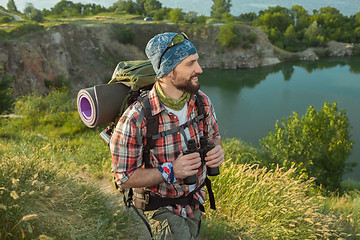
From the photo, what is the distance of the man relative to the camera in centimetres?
189

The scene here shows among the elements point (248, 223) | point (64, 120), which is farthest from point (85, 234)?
point (64, 120)

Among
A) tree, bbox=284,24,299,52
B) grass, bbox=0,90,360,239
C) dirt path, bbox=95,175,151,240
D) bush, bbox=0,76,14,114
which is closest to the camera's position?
grass, bbox=0,90,360,239

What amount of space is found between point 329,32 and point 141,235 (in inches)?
2640

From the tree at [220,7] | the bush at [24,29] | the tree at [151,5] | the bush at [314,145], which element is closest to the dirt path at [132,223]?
the bush at [314,145]

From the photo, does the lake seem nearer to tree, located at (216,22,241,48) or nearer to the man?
tree, located at (216,22,241,48)

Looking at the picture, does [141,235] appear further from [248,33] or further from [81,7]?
[81,7]

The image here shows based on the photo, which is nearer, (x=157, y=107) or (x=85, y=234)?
(x=157, y=107)

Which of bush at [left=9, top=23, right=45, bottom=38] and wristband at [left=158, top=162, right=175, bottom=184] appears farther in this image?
bush at [left=9, top=23, right=45, bottom=38]

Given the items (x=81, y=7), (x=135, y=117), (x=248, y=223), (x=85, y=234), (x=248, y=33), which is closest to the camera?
(x=135, y=117)

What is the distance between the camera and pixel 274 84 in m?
35.0

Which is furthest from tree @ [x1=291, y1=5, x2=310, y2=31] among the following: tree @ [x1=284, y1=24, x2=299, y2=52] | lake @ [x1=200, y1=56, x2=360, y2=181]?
lake @ [x1=200, y1=56, x2=360, y2=181]

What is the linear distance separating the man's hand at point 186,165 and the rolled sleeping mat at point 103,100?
663 millimetres

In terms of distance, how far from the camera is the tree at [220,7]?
74938 mm

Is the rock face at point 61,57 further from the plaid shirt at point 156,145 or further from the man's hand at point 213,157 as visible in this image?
the man's hand at point 213,157
